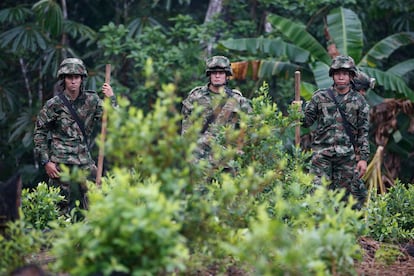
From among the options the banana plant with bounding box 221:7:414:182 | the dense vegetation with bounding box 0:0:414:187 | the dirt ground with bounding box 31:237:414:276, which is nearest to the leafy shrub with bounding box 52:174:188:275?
the dirt ground with bounding box 31:237:414:276

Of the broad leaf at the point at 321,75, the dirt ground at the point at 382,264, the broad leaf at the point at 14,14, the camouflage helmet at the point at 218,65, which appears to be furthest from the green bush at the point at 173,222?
the broad leaf at the point at 14,14

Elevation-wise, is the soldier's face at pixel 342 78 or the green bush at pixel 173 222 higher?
the soldier's face at pixel 342 78

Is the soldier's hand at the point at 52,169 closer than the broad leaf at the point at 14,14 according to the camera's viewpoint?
Yes

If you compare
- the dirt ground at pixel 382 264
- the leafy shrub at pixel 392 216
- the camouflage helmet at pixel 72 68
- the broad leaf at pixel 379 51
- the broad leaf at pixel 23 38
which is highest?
the broad leaf at pixel 23 38

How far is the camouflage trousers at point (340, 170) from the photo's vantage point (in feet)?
28.5

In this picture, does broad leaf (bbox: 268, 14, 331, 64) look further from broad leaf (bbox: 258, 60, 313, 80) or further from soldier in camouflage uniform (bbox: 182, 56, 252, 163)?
soldier in camouflage uniform (bbox: 182, 56, 252, 163)

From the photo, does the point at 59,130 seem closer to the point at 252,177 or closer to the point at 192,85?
the point at 252,177

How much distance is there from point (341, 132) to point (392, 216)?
1.02 metres

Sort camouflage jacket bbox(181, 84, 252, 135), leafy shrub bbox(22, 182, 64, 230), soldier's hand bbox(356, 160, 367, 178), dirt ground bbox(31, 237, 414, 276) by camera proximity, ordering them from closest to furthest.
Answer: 1. dirt ground bbox(31, 237, 414, 276)
2. leafy shrub bbox(22, 182, 64, 230)
3. camouflage jacket bbox(181, 84, 252, 135)
4. soldier's hand bbox(356, 160, 367, 178)

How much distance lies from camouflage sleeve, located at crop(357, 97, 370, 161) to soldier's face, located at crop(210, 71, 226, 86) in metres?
1.47

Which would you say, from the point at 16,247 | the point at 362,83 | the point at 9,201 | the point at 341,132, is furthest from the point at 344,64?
the point at 16,247

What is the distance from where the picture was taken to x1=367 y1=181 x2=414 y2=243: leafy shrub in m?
8.09

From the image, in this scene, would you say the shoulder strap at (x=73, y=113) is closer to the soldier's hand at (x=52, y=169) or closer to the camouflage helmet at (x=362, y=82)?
the soldier's hand at (x=52, y=169)

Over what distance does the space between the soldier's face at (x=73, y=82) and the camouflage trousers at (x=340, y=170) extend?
260 cm
